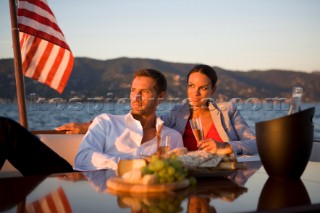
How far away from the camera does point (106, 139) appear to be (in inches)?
152

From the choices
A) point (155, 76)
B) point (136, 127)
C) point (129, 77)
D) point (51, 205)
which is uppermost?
point (155, 76)

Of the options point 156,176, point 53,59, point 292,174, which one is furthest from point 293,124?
point 53,59

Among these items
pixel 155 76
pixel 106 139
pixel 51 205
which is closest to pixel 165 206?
pixel 51 205

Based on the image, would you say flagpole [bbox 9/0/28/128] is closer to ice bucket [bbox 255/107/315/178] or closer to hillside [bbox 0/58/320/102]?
ice bucket [bbox 255/107/315/178]

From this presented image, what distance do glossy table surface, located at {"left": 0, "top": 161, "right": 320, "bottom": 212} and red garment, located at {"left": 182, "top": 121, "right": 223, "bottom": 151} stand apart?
1.56 meters

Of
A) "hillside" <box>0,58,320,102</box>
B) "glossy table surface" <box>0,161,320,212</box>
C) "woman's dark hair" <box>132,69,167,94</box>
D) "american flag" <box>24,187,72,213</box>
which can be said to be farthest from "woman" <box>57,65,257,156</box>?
"hillside" <box>0,58,320,102</box>

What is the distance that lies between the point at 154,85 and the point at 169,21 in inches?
1736

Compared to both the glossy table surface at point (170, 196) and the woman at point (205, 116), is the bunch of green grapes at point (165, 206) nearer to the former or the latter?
the glossy table surface at point (170, 196)

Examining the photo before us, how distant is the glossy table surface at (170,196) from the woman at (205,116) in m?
1.63

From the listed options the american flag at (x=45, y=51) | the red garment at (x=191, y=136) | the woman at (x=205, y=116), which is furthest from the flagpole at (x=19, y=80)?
the red garment at (x=191, y=136)

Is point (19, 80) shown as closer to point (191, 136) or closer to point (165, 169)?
point (191, 136)

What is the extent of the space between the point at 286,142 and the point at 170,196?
29.3 inches

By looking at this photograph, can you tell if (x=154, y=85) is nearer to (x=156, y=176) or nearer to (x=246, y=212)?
(x=156, y=176)

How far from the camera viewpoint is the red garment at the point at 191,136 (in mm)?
4284
